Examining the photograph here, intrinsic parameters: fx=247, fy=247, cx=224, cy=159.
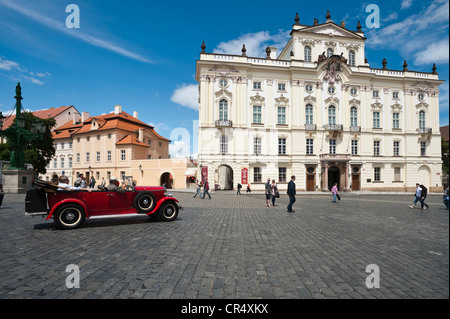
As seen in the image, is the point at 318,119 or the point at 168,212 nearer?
the point at 168,212

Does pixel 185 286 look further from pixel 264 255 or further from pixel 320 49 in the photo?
pixel 320 49

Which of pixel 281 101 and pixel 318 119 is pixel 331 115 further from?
pixel 281 101

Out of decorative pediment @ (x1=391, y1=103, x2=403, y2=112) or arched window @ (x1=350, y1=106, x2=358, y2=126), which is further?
decorative pediment @ (x1=391, y1=103, x2=403, y2=112)

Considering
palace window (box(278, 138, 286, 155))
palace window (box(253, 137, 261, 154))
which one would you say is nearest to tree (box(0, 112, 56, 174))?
palace window (box(253, 137, 261, 154))

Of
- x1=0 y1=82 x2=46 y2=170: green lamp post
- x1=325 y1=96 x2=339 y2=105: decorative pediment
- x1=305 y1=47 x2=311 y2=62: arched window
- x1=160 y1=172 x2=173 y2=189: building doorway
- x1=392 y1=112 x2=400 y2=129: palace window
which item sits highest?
x1=305 y1=47 x2=311 y2=62: arched window

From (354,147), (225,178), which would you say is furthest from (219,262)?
(354,147)

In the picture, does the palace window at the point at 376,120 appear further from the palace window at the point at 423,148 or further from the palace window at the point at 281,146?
the palace window at the point at 281,146

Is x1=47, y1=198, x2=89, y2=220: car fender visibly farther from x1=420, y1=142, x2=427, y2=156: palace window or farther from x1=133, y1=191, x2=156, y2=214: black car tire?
x1=420, y1=142, x2=427, y2=156: palace window

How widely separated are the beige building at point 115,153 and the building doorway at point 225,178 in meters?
5.85

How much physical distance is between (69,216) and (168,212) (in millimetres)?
3131

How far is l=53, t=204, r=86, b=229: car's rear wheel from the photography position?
739cm

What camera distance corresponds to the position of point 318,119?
34719mm

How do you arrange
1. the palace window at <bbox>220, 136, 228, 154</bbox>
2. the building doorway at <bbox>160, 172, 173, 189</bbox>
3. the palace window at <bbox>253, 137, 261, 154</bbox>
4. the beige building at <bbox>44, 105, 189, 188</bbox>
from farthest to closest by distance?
1. the building doorway at <bbox>160, 172, 173, 189</bbox>
2. the beige building at <bbox>44, 105, 189, 188</bbox>
3. the palace window at <bbox>253, 137, 261, 154</bbox>
4. the palace window at <bbox>220, 136, 228, 154</bbox>
